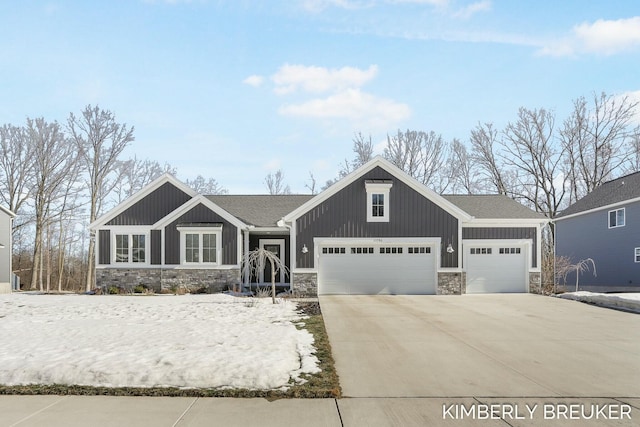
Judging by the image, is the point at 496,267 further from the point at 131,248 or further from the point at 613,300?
the point at 131,248

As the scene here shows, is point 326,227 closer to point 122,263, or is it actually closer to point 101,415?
point 122,263

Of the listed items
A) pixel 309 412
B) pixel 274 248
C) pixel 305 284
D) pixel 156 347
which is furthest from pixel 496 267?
pixel 309 412

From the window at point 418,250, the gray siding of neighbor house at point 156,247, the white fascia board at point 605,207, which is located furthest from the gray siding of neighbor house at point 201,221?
the white fascia board at point 605,207

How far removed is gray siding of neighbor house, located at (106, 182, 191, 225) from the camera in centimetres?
2153

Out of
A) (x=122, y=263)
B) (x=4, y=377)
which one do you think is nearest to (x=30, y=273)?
(x=122, y=263)

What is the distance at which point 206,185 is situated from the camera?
4628 centimetres

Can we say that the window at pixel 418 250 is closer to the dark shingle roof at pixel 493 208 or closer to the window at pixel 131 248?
the dark shingle roof at pixel 493 208

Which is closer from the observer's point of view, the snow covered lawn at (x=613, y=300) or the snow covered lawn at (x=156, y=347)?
the snow covered lawn at (x=156, y=347)

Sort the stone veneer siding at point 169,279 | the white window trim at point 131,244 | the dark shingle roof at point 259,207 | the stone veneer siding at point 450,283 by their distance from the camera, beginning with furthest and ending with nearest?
the dark shingle roof at point 259,207, the white window trim at point 131,244, the stone veneer siding at point 169,279, the stone veneer siding at point 450,283

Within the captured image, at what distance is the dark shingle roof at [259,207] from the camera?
2241 centimetres

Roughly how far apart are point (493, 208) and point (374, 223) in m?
6.18

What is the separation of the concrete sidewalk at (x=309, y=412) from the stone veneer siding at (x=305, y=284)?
44.5 ft

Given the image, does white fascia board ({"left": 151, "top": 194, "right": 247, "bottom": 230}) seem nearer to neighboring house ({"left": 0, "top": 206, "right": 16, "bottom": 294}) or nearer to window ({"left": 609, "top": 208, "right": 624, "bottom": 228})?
neighboring house ({"left": 0, "top": 206, "right": 16, "bottom": 294})

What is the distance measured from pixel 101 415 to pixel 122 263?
17.1 m
